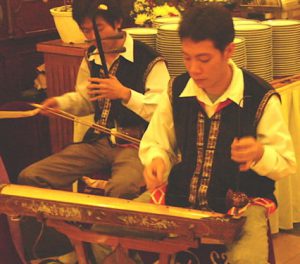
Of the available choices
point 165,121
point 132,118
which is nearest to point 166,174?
point 165,121

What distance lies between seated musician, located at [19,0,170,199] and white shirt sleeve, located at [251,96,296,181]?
0.60m

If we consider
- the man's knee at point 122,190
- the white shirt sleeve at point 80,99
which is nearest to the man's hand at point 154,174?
the man's knee at point 122,190

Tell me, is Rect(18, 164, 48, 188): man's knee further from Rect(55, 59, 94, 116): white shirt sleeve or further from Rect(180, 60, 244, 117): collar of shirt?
Rect(180, 60, 244, 117): collar of shirt

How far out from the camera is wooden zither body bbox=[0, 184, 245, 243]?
1423 millimetres

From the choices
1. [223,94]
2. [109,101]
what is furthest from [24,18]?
[223,94]

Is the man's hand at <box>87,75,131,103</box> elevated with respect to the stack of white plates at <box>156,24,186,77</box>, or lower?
lower

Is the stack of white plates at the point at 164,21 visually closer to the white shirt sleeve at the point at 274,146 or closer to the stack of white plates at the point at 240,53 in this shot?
the stack of white plates at the point at 240,53

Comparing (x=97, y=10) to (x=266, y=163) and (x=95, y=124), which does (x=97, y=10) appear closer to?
(x=95, y=124)

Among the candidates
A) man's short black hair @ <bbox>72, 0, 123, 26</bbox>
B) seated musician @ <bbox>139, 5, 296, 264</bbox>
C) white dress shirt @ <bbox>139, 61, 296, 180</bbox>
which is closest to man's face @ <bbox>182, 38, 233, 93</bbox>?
seated musician @ <bbox>139, 5, 296, 264</bbox>

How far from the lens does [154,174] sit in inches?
65.5

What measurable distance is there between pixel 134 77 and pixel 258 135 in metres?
0.74

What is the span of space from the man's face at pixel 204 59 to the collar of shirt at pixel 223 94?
9cm

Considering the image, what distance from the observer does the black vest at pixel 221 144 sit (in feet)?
5.67

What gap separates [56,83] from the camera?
288 centimetres
